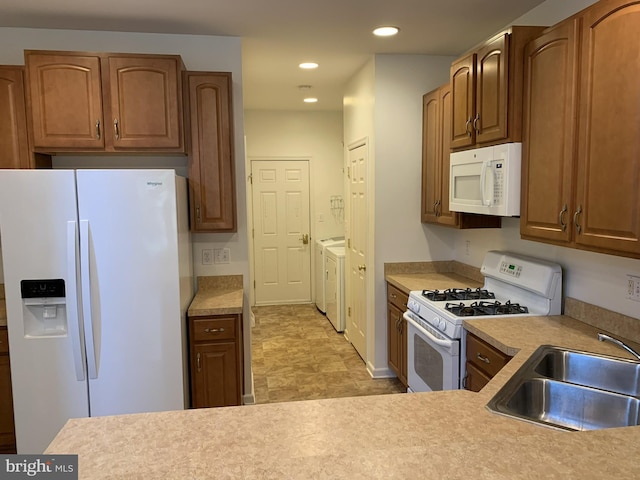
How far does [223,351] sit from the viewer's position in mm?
2852

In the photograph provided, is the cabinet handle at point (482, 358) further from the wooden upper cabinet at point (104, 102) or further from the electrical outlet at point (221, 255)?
the wooden upper cabinet at point (104, 102)

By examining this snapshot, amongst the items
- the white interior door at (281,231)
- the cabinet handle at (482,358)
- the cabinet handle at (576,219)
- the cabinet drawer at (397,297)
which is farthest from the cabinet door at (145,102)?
the white interior door at (281,231)

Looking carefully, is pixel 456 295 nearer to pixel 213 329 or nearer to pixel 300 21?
pixel 213 329

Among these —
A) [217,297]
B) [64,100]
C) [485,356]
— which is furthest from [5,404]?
[485,356]

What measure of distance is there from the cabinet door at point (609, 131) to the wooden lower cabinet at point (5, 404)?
3.02 metres

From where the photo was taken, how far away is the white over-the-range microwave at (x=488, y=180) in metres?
2.39

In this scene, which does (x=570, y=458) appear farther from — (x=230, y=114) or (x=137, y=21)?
(x=137, y=21)

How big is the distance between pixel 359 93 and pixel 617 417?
3.20m

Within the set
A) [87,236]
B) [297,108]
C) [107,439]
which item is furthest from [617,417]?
[297,108]

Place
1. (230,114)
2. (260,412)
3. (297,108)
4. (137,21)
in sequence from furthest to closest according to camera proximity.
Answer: (297,108) < (230,114) < (137,21) < (260,412)

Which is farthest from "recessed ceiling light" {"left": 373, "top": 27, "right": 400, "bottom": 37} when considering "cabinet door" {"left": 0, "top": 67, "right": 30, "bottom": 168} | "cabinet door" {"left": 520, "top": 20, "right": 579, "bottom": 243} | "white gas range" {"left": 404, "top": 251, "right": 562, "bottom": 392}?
A: "cabinet door" {"left": 0, "top": 67, "right": 30, "bottom": 168}

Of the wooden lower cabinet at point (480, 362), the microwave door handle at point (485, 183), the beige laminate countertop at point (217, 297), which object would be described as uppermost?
the microwave door handle at point (485, 183)

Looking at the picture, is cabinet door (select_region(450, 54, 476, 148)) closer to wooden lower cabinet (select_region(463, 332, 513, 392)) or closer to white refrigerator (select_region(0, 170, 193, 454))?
wooden lower cabinet (select_region(463, 332, 513, 392))

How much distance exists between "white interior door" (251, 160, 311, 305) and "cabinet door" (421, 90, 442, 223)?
2.82 metres
